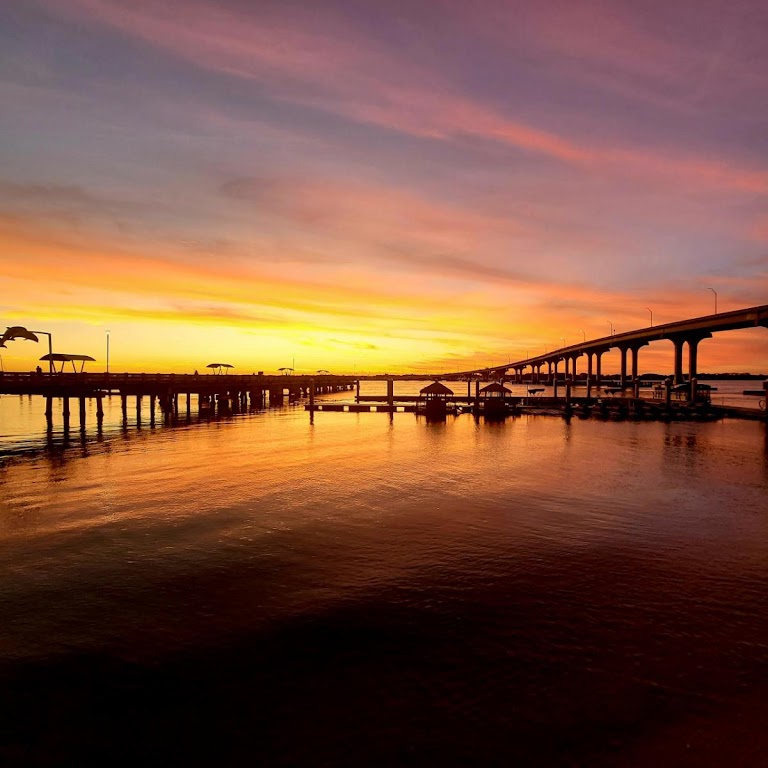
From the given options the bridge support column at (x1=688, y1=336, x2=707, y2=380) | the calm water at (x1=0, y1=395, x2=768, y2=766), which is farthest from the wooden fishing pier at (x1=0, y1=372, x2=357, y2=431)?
the bridge support column at (x1=688, y1=336, x2=707, y2=380)

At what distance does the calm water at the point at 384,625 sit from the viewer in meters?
8.59

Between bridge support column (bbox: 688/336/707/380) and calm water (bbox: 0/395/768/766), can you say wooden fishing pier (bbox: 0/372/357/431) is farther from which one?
bridge support column (bbox: 688/336/707/380)

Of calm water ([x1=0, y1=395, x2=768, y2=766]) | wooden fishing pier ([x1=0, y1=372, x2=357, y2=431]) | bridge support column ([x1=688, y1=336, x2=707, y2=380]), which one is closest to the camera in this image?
calm water ([x1=0, y1=395, x2=768, y2=766])

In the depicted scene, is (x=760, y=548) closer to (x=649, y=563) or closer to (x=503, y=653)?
(x=649, y=563)

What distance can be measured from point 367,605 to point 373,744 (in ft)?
16.3

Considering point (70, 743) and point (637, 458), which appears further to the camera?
point (637, 458)

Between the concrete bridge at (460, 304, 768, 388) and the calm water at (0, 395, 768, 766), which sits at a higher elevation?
the concrete bridge at (460, 304, 768, 388)

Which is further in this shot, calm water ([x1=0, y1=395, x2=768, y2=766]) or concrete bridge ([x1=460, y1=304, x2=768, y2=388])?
concrete bridge ([x1=460, y1=304, x2=768, y2=388])

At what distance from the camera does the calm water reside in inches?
338

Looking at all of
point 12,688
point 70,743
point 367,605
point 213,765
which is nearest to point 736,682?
point 367,605

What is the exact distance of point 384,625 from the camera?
1227cm

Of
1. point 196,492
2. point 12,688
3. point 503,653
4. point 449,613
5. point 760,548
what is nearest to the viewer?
point 12,688

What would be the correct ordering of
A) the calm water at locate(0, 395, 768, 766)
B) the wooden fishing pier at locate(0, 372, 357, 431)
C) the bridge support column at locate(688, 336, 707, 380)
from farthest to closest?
the bridge support column at locate(688, 336, 707, 380), the wooden fishing pier at locate(0, 372, 357, 431), the calm water at locate(0, 395, 768, 766)

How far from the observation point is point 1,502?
2481cm
